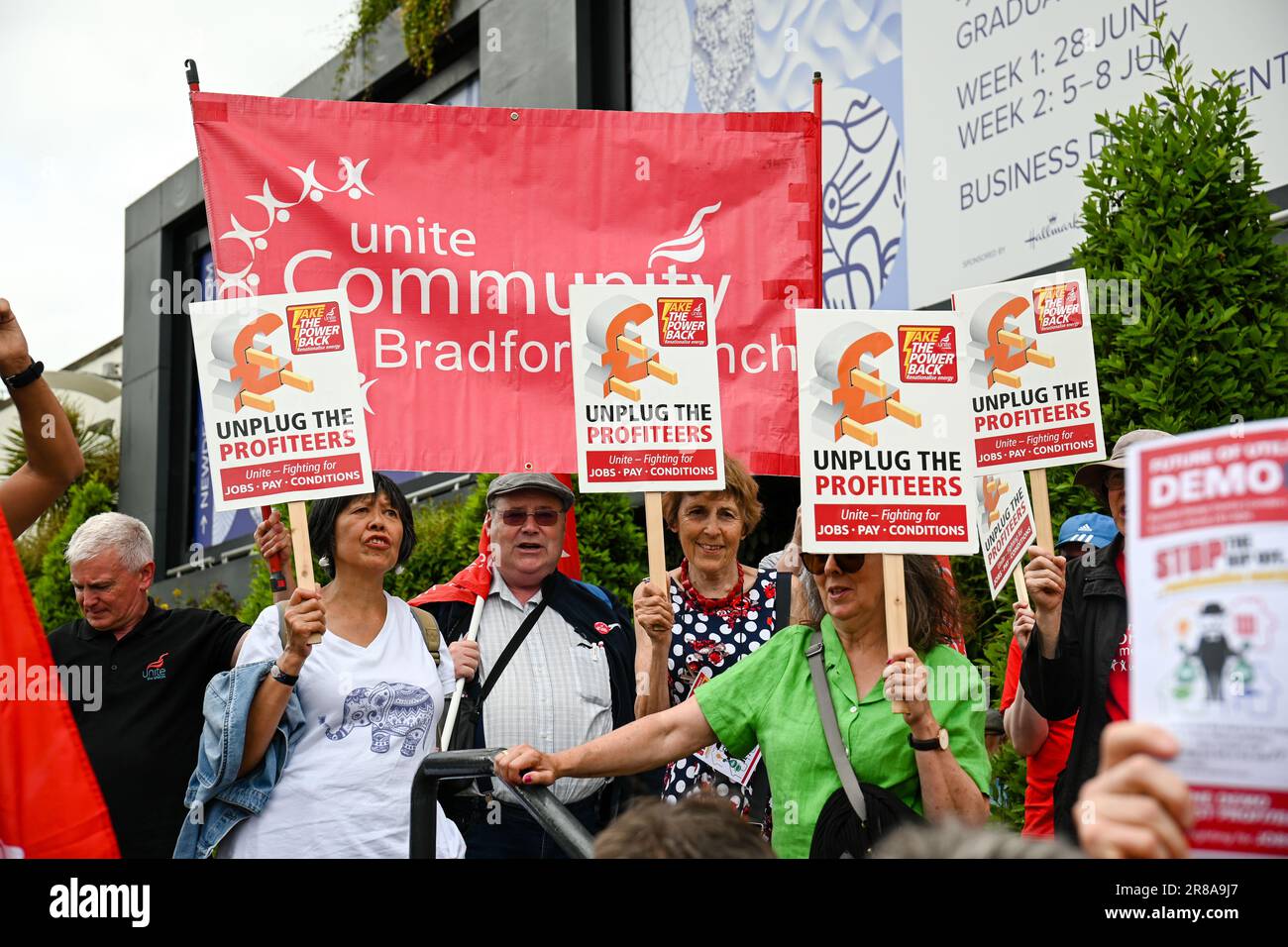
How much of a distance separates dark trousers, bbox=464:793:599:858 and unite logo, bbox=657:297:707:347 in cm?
152

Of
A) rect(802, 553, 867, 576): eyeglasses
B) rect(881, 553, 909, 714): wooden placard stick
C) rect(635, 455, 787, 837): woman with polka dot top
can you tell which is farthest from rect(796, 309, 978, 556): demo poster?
rect(635, 455, 787, 837): woman with polka dot top

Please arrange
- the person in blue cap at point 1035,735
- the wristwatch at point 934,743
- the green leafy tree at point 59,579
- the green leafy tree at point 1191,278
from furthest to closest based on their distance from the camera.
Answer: the green leafy tree at point 59,579 → the green leafy tree at point 1191,278 → the person in blue cap at point 1035,735 → the wristwatch at point 934,743

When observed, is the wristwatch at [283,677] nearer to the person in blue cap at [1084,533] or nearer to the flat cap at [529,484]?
the flat cap at [529,484]

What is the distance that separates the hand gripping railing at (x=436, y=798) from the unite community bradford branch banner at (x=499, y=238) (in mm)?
2520

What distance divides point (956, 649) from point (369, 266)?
2.93 meters

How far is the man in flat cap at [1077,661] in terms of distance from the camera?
13.9 ft

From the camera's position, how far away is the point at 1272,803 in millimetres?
1785

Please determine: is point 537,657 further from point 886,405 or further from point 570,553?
point 886,405

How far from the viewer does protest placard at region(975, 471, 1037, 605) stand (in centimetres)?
492
